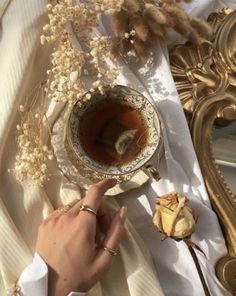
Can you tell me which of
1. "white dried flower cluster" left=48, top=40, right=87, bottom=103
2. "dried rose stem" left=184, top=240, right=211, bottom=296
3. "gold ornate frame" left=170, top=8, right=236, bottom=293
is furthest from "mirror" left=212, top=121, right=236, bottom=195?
"white dried flower cluster" left=48, top=40, right=87, bottom=103

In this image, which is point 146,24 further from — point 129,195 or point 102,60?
point 129,195

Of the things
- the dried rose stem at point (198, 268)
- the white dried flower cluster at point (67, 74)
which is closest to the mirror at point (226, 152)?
the dried rose stem at point (198, 268)

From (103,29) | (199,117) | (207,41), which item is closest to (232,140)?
(199,117)

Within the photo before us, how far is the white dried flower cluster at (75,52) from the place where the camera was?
727 millimetres

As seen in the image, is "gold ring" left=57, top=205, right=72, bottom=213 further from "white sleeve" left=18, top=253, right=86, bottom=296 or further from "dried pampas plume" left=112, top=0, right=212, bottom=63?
"dried pampas plume" left=112, top=0, right=212, bottom=63

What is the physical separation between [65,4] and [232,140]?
0.32m

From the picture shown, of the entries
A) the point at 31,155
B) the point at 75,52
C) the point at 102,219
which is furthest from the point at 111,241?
the point at 75,52

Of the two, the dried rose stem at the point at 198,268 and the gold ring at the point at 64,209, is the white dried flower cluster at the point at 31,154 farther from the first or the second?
the dried rose stem at the point at 198,268

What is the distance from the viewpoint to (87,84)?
79 cm

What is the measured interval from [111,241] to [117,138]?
16 centimetres

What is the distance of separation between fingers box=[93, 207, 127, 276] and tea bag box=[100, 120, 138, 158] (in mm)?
95

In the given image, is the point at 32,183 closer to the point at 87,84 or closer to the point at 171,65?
the point at 87,84

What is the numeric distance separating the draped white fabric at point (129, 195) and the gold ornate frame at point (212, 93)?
0.02 metres

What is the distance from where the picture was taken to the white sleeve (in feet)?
2.13
